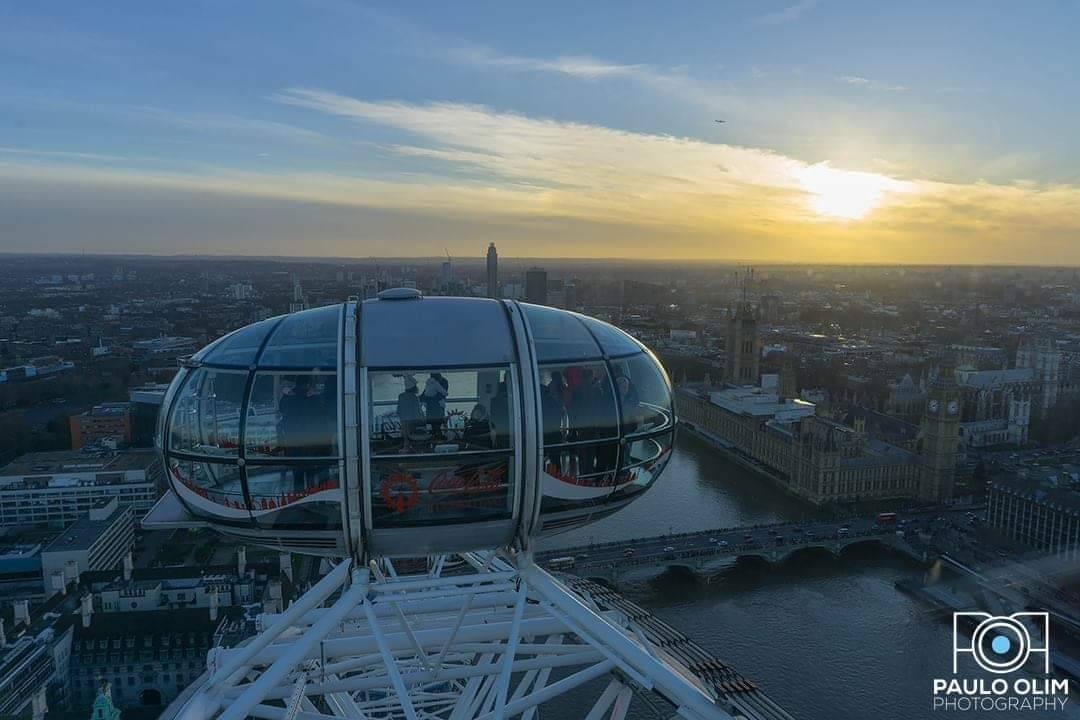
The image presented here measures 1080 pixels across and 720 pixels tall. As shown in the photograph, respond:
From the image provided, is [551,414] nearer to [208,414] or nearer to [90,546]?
[208,414]

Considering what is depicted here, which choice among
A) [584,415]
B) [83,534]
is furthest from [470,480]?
[83,534]

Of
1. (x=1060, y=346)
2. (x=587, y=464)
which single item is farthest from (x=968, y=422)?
(x=587, y=464)

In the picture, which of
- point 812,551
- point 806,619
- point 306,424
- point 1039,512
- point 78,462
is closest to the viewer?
point 306,424

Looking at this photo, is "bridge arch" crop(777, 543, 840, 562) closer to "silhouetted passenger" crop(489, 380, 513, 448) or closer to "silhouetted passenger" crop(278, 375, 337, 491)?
"silhouetted passenger" crop(489, 380, 513, 448)

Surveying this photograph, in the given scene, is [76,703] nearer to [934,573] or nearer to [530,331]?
[530,331]

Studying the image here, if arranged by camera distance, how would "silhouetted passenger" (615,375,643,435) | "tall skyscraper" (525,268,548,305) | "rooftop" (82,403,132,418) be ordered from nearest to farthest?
1. "silhouetted passenger" (615,375,643,435)
2. "rooftop" (82,403,132,418)
3. "tall skyscraper" (525,268,548,305)

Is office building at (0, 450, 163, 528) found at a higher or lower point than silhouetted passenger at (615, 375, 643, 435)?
lower

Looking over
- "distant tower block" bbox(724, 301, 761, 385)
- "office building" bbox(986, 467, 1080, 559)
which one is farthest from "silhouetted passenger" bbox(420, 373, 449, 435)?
"distant tower block" bbox(724, 301, 761, 385)

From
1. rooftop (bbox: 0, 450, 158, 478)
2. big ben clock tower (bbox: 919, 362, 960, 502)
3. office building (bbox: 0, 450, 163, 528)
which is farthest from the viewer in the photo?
big ben clock tower (bbox: 919, 362, 960, 502)
